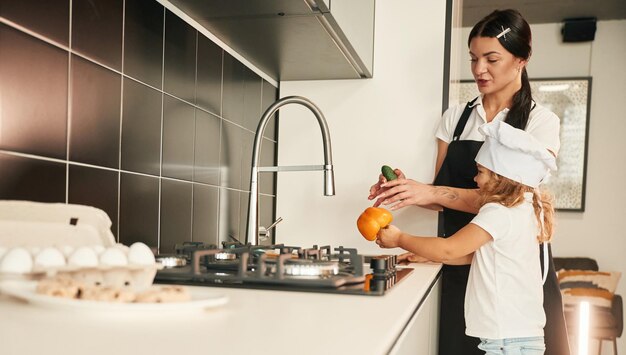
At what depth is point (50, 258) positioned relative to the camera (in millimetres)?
703

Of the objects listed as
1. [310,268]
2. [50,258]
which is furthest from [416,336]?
[50,258]

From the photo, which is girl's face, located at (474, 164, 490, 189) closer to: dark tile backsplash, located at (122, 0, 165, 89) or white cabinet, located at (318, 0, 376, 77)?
white cabinet, located at (318, 0, 376, 77)

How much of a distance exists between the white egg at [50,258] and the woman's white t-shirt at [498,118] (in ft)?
4.13

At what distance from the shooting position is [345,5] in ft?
5.19

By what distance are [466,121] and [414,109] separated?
10.6 inches

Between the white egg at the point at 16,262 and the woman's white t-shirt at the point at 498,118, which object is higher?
the woman's white t-shirt at the point at 498,118

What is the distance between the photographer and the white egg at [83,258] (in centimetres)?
71

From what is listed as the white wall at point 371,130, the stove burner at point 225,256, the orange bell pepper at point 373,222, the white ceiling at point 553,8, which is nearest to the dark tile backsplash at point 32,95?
the stove burner at point 225,256

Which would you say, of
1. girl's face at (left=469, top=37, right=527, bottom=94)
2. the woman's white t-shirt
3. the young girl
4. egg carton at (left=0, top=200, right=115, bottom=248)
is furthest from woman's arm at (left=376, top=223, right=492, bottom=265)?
egg carton at (left=0, top=200, right=115, bottom=248)

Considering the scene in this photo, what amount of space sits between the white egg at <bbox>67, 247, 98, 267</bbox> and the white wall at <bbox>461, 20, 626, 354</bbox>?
4.15 meters

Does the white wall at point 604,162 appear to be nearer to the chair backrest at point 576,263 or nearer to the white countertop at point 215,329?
the chair backrest at point 576,263

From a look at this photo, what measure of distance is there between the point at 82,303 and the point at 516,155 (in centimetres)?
119

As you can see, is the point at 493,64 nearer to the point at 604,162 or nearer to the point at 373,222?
the point at 373,222

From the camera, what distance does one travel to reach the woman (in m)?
1.63
